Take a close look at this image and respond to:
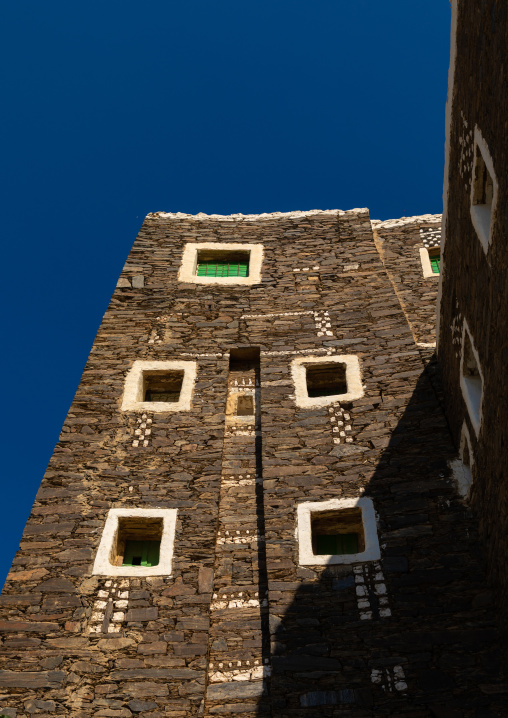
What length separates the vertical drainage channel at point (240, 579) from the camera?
26.7 ft

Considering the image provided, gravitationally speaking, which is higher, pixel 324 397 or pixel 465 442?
pixel 324 397

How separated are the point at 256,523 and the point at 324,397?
233 centimetres

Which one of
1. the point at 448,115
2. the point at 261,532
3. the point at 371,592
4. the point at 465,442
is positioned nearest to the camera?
the point at 371,592

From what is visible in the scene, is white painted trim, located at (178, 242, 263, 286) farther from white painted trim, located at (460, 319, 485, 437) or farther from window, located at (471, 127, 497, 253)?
window, located at (471, 127, 497, 253)

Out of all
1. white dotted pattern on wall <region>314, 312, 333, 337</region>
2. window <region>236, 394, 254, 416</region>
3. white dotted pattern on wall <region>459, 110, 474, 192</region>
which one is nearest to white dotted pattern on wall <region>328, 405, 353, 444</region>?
window <region>236, 394, 254, 416</region>

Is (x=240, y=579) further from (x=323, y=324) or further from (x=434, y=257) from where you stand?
(x=434, y=257)

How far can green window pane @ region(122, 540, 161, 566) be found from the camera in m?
9.77

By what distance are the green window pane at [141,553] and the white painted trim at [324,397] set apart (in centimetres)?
293

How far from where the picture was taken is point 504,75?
7.07m

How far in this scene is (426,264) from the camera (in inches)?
578

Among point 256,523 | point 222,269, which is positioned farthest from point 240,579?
point 222,269

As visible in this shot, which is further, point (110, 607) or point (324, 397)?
point (324, 397)

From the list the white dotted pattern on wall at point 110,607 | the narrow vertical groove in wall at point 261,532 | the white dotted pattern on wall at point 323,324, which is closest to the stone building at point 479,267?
the white dotted pattern on wall at point 323,324

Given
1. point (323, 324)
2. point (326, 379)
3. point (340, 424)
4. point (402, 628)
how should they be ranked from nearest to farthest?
1. point (402, 628)
2. point (340, 424)
3. point (326, 379)
4. point (323, 324)
